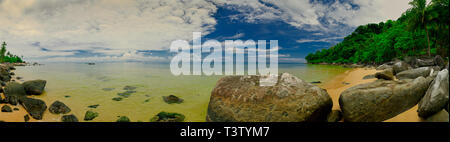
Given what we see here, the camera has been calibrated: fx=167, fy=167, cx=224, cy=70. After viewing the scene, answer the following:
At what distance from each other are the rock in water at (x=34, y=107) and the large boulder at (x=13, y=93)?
0.39 metres

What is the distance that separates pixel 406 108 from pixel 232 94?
3748 mm

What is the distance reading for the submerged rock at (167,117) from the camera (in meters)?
5.47

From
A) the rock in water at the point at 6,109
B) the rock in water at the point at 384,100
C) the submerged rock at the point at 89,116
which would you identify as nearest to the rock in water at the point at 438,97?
the rock in water at the point at 384,100

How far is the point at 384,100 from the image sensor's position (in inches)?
140

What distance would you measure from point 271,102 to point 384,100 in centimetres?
233

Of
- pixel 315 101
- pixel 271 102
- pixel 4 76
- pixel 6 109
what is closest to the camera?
pixel 315 101

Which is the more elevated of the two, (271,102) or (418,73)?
(418,73)

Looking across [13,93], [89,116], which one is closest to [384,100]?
[89,116]

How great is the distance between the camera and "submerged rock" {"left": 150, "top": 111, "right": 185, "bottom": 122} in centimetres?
547

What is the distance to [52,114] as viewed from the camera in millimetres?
5633

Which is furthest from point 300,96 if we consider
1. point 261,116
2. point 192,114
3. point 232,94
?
point 192,114

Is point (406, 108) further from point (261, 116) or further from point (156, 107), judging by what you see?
point (156, 107)

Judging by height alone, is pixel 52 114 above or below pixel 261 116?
below

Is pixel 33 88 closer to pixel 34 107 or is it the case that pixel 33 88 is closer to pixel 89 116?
pixel 34 107
